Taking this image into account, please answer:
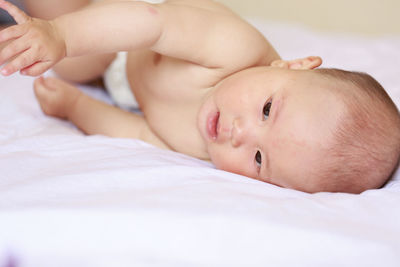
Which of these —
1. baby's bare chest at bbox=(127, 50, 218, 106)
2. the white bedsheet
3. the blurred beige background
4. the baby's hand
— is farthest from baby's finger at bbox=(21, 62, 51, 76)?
the blurred beige background

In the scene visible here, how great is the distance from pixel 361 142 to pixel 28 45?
65 centimetres

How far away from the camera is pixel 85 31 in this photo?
863 mm

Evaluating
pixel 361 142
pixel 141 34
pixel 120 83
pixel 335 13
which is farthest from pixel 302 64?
pixel 335 13

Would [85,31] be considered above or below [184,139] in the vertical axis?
above

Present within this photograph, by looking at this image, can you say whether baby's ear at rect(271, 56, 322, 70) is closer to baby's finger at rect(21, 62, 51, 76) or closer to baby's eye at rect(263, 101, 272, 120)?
baby's eye at rect(263, 101, 272, 120)

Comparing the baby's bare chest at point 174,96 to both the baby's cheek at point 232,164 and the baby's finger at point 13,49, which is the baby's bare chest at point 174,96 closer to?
the baby's cheek at point 232,164

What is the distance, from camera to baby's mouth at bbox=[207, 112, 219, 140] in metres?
1.04

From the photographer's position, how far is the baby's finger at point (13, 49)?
0.75 m

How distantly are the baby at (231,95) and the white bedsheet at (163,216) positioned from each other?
93 millimetres

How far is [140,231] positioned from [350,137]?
1.52 feet

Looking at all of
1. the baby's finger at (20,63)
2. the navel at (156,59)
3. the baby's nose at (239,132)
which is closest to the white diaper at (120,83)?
the navel at (156,59)

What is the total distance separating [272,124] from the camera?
93cm

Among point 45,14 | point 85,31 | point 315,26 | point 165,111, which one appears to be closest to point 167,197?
point 85,31

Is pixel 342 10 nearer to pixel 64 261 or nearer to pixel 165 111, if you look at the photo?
pixel 165 111
